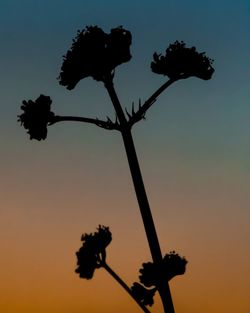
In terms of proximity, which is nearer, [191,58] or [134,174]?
[134,174]

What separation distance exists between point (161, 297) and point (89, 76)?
380 cm

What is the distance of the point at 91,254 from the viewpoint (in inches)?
284

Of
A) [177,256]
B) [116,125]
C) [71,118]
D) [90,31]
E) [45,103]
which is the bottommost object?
[177,256]

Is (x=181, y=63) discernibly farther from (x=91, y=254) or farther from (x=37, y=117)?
(x=91, y=254)

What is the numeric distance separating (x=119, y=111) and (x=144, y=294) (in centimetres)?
292

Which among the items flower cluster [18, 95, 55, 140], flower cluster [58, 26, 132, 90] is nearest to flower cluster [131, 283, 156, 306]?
flower cluster [18, 95, 55, 140]

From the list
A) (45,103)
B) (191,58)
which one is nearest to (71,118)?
(45,103)

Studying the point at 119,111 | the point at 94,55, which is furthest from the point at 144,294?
the point at 94,55

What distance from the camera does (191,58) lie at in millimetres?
7625

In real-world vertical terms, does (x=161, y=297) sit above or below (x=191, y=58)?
below

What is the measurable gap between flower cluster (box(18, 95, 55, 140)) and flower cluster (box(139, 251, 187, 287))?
9.40 ft

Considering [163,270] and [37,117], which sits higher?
[37,117]

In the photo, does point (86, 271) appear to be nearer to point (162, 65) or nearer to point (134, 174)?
point (134, 174)

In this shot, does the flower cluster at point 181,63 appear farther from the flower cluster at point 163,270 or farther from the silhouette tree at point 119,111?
the flower cluster at point 163,270
